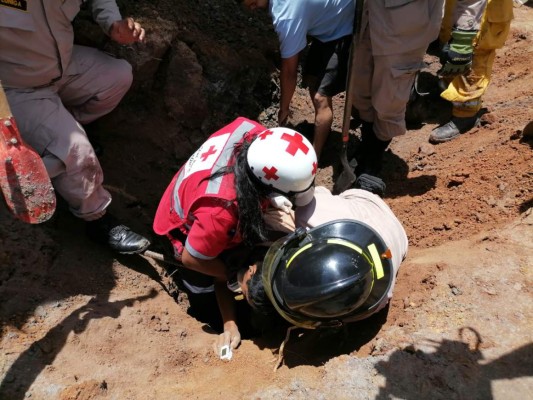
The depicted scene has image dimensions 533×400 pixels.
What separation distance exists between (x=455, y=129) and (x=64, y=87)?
351cm

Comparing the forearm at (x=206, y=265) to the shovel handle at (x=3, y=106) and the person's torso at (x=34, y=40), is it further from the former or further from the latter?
the person's torso at (x=34, y=40)

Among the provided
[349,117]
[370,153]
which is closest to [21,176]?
[349,117]

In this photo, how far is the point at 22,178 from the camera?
2.55 m

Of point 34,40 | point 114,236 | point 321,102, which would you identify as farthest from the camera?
point 321,102

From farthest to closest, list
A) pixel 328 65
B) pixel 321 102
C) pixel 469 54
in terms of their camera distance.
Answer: pixel 469 54, pixel 321 102, pixel 328 65

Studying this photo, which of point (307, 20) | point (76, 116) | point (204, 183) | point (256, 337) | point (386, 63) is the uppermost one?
point (307, 20)

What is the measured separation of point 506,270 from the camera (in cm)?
285

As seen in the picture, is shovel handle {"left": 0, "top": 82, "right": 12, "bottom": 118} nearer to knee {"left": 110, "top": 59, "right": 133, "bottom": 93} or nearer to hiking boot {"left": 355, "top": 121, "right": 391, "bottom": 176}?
knee {"left": 110, "top": 59, "right": 133, "bottom": 93}

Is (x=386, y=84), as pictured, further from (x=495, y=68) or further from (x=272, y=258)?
(x=495, y=68)

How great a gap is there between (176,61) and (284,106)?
1.02 meters

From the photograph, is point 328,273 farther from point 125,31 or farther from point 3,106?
point 125,31

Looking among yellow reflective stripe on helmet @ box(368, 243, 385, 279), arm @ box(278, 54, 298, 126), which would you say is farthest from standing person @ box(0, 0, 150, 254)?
yellow reflective stripe on helmet @ box(368, 243, 385, 279)

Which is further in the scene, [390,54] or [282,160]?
[390,54]

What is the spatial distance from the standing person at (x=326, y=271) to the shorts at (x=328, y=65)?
4.66ft
